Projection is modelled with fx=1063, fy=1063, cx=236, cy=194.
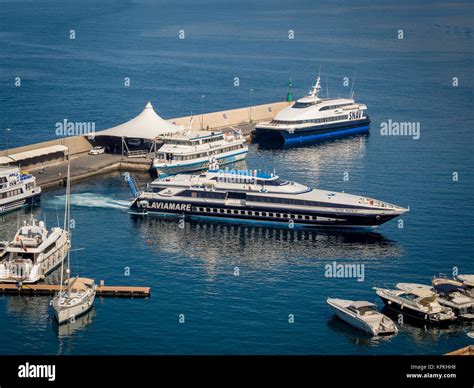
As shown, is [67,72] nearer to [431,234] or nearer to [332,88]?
[332,88]

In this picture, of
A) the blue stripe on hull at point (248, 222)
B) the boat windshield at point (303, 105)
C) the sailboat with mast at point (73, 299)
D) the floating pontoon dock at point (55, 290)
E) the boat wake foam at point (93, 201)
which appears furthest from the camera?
the boat windshield at point (303, 105)

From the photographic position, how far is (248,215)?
9875 cm

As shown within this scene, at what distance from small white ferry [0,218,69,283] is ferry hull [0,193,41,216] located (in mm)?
14796

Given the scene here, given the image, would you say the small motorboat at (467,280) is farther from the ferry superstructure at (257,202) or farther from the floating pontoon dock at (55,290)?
the floating pontoon dock at (55,290)

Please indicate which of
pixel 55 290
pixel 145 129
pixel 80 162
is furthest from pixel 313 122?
pixel 55 290

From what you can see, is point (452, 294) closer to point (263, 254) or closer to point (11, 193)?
point (263, 254)

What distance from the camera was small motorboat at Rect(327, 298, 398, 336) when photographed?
71688 mm

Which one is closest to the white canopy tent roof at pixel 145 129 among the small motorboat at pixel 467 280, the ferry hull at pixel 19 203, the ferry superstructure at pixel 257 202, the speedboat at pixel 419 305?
the ferry superstructure at pixel 257 202

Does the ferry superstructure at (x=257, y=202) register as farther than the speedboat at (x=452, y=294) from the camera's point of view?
Yes

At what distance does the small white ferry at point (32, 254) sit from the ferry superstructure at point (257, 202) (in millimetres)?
16157

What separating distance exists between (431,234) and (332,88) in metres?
86.3

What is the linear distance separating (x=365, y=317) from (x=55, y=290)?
75.8 feet

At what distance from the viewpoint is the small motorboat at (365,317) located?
71.7 meters
